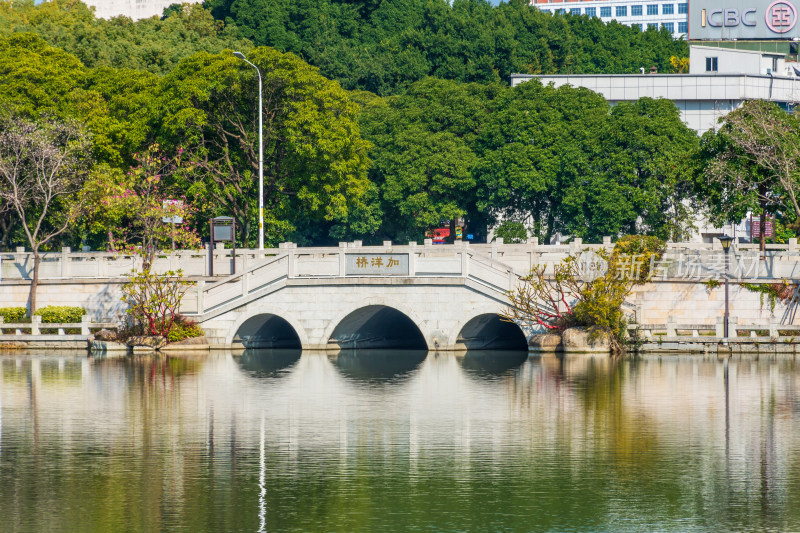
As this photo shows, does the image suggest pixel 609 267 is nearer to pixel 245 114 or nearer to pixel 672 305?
pixel 672 305

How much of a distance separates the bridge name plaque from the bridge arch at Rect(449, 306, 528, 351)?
3.37 m

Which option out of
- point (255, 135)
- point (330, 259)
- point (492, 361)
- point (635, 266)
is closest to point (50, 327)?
point (330, 259)

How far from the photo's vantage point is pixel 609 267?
45656mm

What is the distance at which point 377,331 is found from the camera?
2087 inches

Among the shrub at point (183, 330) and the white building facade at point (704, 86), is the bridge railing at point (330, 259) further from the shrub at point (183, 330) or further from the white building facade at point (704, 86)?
the white building facade at point (704, 86)

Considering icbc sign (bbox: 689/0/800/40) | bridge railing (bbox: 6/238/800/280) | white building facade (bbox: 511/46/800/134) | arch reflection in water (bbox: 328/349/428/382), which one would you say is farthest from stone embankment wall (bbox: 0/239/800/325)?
icbc sign (bbox: 689/0/800/40)

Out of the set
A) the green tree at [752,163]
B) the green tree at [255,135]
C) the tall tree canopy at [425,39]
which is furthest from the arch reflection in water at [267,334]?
the tall tree canopy at [425,39]

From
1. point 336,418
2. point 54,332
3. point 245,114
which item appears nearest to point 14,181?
point 54,332

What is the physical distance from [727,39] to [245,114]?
1866 inches

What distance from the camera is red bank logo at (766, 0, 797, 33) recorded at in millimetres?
90625

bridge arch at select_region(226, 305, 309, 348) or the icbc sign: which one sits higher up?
the icbc sign

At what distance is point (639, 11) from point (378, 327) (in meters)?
140

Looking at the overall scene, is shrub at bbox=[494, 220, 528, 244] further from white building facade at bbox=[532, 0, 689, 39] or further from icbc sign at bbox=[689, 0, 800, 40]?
white building facade at bbox=[532, 0, 689, 39]

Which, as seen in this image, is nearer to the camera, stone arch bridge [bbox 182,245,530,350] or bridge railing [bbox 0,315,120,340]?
stone arch bridge [bbox 182,245,530,350]
